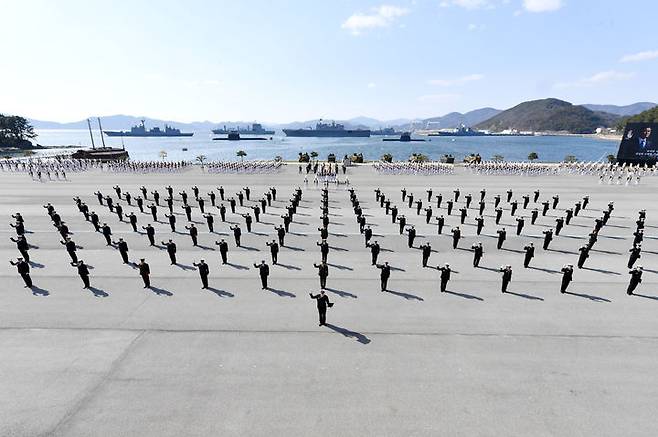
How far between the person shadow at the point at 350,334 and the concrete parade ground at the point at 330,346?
0.18ft

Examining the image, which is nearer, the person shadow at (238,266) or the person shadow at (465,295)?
the person shadow at (465,295)

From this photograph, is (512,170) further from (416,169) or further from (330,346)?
(330,346)

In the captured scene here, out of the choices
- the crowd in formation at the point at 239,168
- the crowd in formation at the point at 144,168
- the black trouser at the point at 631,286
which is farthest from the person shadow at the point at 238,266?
the crowd in formation at the point at 144,168

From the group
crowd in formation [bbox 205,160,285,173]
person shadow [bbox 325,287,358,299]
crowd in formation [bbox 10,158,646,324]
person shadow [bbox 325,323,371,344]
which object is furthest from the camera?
crowd in formation [bbox 205,160,285,173]

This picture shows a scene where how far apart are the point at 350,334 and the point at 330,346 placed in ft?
2.24

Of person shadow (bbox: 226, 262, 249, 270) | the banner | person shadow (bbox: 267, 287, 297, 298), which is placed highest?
the banner

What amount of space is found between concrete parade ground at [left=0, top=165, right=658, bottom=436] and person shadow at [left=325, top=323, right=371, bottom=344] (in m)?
0.05

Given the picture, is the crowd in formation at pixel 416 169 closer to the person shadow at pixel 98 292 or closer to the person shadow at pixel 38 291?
the person shadow at pixel 98 292

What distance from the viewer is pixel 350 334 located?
8375 millimetres

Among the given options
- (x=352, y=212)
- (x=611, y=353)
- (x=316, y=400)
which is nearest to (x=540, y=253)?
(x=611, y=353)

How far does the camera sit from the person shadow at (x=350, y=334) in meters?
8.14

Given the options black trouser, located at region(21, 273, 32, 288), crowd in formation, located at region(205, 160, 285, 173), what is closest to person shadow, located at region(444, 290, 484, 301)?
black trouser, located at region(21, 273, 32, 288)

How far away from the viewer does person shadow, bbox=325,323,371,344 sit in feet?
26.7

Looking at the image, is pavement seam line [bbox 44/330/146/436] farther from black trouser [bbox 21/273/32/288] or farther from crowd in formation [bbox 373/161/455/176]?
crowd in formation [bbox 373/161/455/176]
